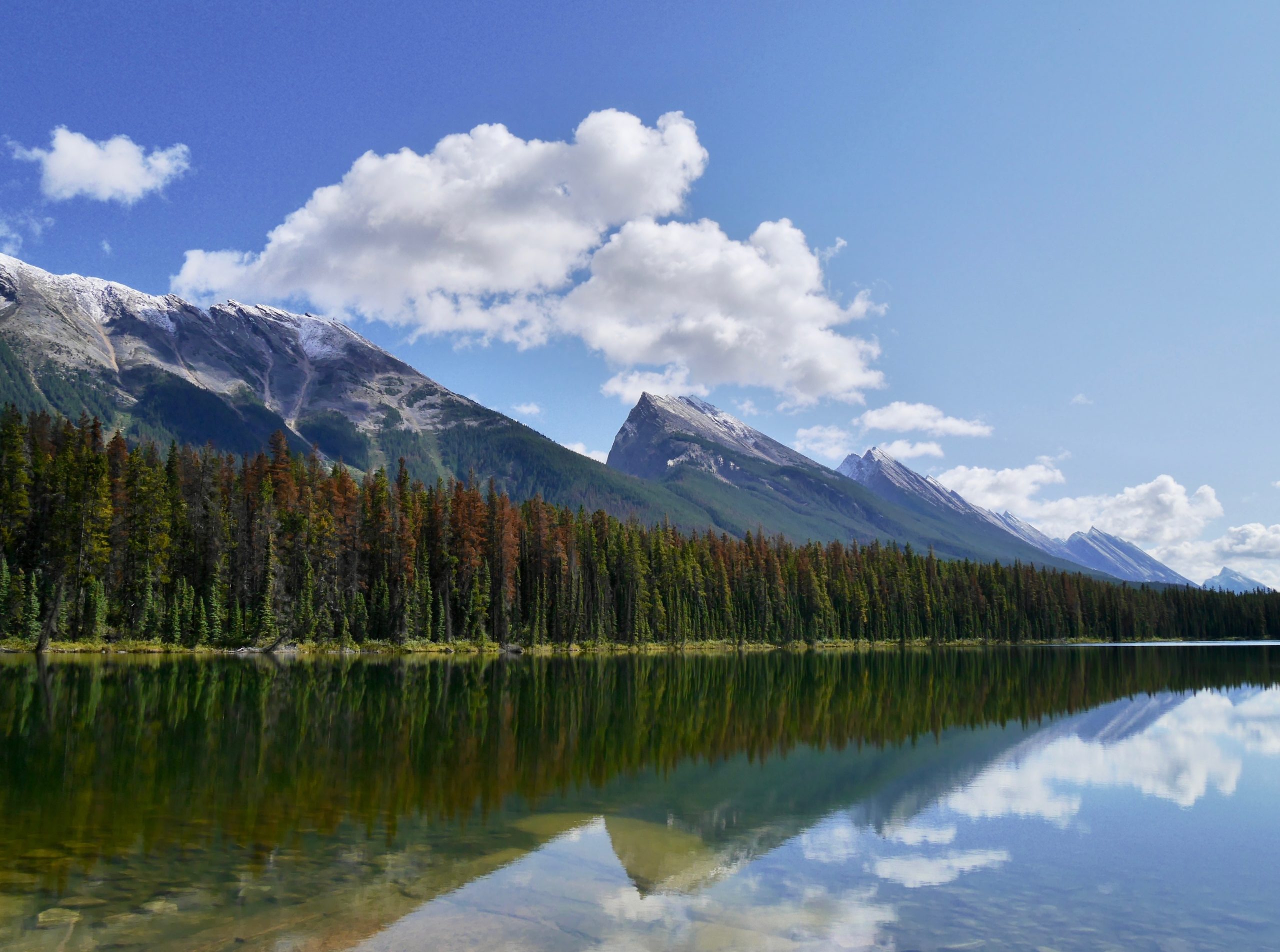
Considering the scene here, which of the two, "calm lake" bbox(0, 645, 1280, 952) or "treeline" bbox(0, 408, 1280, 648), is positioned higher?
"treeline" bbox(0, 408, 1280, 648)

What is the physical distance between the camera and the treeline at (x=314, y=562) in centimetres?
7675

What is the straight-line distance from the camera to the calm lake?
523 inches

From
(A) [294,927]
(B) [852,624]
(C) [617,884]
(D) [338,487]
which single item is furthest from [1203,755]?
(B) [852,624]

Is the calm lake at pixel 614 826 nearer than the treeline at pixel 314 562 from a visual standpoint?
A: Yes

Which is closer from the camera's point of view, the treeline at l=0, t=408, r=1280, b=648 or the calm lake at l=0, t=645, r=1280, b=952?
the calm lake at l=0, t=645, r=1280, b=952

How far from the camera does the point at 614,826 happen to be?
20.0 metres

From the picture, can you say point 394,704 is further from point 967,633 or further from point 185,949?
point 967,633

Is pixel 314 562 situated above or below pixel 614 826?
above

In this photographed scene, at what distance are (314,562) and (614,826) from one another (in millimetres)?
82377

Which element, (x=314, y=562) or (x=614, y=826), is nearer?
(x=614, y=826)

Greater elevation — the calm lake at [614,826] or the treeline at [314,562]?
the treeline at [314,562]

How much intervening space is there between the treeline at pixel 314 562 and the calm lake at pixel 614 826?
131 ft

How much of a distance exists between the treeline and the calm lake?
40.1 meters

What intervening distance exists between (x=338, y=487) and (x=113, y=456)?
25207 mm
